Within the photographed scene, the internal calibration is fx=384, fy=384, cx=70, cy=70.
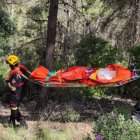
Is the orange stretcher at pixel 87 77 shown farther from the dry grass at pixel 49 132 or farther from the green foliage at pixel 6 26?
the green foliage at pixel 6 26

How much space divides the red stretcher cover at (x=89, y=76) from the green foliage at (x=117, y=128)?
1629mm

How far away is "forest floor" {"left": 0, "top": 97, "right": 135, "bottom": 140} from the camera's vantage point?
23.6 feet

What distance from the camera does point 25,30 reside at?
27469 mm

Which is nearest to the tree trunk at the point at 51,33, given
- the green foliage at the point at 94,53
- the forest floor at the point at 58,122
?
the forest floor at the point at 58,122

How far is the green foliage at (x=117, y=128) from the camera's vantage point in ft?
19.2

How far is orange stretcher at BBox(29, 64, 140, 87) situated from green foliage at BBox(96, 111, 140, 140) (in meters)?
1.60

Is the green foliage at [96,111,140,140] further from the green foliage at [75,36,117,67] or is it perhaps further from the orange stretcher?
the green foliage at [75,36,117,67]

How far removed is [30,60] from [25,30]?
1440cm

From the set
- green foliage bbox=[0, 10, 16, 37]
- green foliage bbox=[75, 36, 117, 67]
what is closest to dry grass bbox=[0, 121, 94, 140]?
green foliage bbox=[75, 36, 117, 67]

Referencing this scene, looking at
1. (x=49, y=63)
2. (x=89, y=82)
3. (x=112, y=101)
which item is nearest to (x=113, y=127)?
(x=89, y=82)

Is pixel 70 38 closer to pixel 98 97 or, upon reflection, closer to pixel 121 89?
Result: pixel 98 97

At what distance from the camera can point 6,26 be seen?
2388 centimetres

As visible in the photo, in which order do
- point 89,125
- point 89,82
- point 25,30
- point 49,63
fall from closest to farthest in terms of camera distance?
1. point 89,82
2. point 89,125
3. point 49,63
4. point 25,30

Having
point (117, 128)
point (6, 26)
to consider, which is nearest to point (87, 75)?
point (117, 128)
